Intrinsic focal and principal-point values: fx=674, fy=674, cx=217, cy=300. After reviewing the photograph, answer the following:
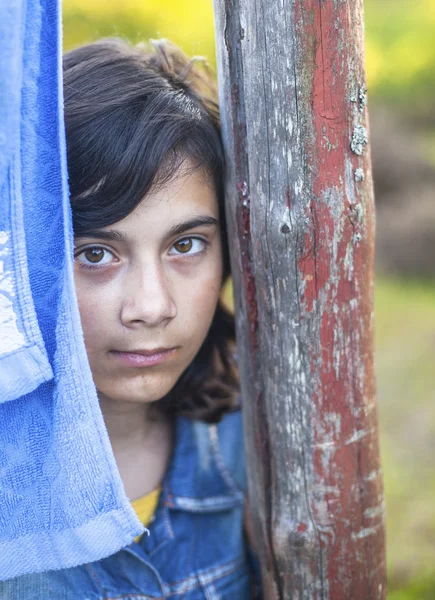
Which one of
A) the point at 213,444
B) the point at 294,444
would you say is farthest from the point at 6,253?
the point at 213,444

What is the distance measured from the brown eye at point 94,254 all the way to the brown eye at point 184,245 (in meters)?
0.17

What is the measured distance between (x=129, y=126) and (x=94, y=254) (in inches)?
11.1

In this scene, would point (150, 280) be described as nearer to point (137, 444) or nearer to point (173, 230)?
point (173, 230)

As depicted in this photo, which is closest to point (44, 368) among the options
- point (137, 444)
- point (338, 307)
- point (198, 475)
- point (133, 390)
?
point (133, 390)

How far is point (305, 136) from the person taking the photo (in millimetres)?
1303

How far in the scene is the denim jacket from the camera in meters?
1.68

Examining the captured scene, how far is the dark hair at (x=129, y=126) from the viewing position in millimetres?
1408

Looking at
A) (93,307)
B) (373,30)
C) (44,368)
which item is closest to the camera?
(44,368)

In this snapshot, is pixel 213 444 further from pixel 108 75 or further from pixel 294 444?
pixel 108 75

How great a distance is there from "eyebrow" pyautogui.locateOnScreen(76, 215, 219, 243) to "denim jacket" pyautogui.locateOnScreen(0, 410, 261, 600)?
70 centimetres

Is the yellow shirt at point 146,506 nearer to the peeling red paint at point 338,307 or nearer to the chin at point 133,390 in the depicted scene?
the chin at point 133,390

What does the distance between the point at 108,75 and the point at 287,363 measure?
0.76 m

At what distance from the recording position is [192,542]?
187cm

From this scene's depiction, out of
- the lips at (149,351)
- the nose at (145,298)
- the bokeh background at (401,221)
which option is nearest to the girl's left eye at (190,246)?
the nose at (145,298)
